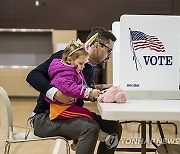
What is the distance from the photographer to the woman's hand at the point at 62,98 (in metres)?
1.77

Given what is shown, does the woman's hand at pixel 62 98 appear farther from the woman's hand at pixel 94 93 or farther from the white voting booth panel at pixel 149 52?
the white voting booth panel at pixel 149 52

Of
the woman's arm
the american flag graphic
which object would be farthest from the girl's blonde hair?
the american flag graphic

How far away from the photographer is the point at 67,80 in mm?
1740

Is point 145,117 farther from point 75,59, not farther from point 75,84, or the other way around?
point 75,59

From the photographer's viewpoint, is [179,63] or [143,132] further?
[179,63]

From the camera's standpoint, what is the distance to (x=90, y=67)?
6.69ft

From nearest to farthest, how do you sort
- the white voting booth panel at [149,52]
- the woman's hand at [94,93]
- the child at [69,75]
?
the woman's hand at [94,93] < the child at [69,75] < the white voting booth panel at [149,52]

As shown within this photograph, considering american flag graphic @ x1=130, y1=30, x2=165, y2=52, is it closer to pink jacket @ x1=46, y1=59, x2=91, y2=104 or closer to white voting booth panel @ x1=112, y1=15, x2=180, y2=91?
white voting booth panel @ x1=112, y1=15, x2=180, y2=91

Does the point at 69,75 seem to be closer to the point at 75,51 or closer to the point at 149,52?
the point at 75,51

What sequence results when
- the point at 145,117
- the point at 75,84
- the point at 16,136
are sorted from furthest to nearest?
1. the point at 16,136
2. the point at 75,84
3. the point at 145,117

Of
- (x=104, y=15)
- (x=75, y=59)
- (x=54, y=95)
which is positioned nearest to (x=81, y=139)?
(x=54, y=95)

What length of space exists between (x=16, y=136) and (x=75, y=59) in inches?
25.6

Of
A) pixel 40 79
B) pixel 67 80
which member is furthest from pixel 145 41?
pixel 40 79

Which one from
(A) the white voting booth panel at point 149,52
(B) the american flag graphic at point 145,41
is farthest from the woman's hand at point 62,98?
(B) the american flag graphic at point 145,41
